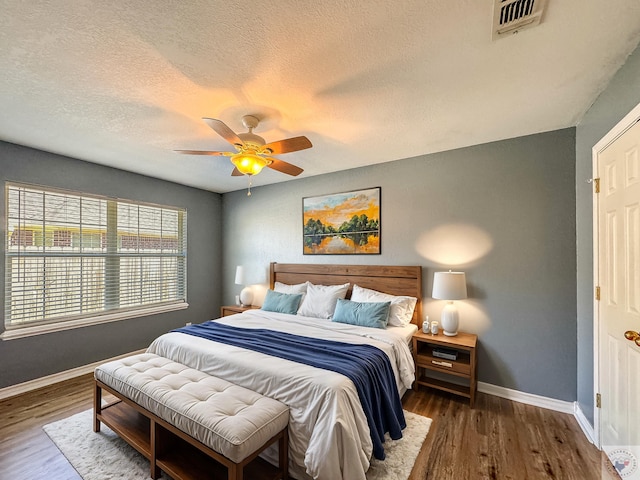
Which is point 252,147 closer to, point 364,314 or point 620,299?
point 364,314

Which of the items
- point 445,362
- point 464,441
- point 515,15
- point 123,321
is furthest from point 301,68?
point 123,321

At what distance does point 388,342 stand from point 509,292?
136 centimetres

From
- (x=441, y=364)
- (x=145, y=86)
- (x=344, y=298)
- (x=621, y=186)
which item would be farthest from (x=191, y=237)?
(x=621, y=186)

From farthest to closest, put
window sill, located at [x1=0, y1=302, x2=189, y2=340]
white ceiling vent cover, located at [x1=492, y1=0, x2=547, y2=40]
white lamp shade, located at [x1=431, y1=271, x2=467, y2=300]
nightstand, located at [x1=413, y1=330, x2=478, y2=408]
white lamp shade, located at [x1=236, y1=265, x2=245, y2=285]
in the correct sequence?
1. white lamp shade, located at [x1=236, y1=265, x2=245, y2=285]
2. window sill, located at [x1=0, y1=302, x2=189, y2=340]
3. white lamp shade, located at [x1=431, y1=271, x2=467, y2=300]
4. nightstand, located at [x1=413, y1=330, x2=478, y2=408]
5. white ceiling vent cover, located at [x1=492, y1=0, x2=547, y2=40]

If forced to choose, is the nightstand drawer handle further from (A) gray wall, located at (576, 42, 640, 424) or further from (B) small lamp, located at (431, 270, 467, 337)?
(A) gray wall, located at (576, 42, 640, 424)

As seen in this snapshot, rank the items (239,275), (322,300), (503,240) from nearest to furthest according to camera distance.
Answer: (503,240)
(322,300)
(239,275)

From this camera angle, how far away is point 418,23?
1372 millimetres

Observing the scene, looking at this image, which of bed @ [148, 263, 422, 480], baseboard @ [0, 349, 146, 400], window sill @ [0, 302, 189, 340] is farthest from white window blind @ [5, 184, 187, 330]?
bed @ [148, 263, 422, 480]

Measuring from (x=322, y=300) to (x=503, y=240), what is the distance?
2083 millimetres

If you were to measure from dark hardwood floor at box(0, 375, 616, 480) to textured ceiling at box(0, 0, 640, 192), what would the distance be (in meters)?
2.57

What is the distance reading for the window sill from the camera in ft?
9.43

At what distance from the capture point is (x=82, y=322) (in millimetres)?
3314

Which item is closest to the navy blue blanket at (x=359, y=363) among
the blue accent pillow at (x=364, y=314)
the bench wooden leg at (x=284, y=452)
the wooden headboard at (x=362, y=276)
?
the bench wooden leg at (x=284, y=452)

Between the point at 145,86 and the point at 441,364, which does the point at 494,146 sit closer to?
the point at 441,364
